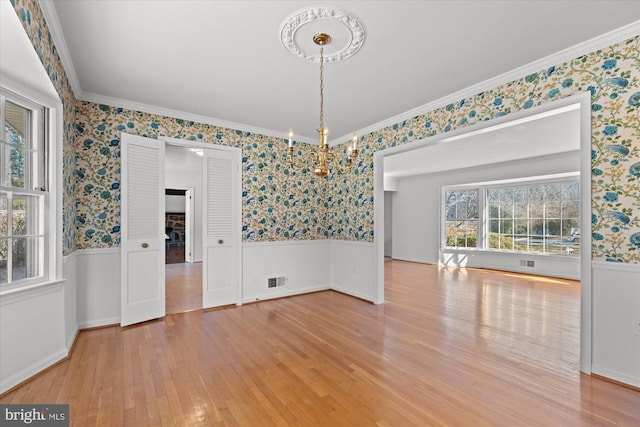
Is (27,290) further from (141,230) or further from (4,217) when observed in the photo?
(141,230)

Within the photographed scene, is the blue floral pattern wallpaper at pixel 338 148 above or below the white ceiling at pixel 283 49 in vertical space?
below

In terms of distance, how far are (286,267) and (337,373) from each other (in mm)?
2633

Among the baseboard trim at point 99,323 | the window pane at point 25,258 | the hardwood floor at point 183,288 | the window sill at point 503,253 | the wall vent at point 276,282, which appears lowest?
the hardwood floor at point 183,288

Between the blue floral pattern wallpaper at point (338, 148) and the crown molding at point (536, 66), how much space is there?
5 cm

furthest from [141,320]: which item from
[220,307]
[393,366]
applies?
[393,366]

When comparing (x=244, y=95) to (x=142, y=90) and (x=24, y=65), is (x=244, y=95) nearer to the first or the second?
(x=142, y=90)

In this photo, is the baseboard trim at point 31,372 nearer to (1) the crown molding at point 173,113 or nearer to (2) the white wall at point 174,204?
(1) the crown molding at point 173,113

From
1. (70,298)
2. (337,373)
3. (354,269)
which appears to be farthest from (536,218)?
(70,298)

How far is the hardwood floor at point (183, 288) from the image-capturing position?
4258 mm

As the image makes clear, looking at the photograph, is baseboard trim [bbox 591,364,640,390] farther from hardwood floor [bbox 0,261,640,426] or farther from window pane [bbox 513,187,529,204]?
window pane [bbox 513,187,529,204]

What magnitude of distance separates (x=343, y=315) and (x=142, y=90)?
3.60m

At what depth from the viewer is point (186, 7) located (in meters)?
2.00

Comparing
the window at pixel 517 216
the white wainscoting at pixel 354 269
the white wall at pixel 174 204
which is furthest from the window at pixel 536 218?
the white wall at pixel 174 204

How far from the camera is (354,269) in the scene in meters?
4.82
